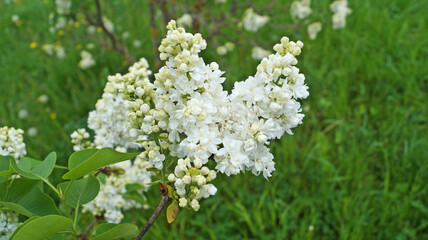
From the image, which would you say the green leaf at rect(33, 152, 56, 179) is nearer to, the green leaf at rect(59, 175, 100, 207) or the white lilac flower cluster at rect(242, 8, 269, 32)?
the green leaf at rect(59, 175, 100, 207)

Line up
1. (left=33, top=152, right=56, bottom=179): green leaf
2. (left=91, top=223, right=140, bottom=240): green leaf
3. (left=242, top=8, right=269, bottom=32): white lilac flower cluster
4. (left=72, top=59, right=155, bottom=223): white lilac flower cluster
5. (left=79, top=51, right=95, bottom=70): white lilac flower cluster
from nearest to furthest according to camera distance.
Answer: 1. (left=91, top=223, right=140, bottom=240): green leaf
2. (left=33, top=152, right=56, bottom=179): green leaf
3. (left=72, top=59, right=155, bottom=223): white lilac flower cluster
4. (left=242, top=8, right=269, bottom=32): white lilac flower cluster
5. (left=79, top=51, right=95, bottom=70): white lilac flower cluster

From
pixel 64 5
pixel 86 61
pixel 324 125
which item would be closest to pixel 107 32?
pixel 64 5

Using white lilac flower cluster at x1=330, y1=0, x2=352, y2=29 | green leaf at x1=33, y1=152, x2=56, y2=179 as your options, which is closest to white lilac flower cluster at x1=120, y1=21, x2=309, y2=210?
green leaf at x1=33, y1=152, x2=56, y2=179

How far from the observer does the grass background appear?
2.37 metres

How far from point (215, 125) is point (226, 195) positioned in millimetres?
1766

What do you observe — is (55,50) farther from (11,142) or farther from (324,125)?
(11,142)

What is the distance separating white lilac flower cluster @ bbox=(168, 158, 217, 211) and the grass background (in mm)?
1431

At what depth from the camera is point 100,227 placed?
99 centimetres

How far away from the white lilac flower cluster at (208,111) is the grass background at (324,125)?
4.78ft

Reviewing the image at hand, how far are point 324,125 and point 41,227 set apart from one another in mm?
2575

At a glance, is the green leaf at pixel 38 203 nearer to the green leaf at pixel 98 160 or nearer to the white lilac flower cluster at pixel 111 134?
the green leaf at pixel 98 160

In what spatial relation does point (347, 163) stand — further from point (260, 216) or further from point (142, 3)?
point (142, 3)

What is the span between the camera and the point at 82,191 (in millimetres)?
998

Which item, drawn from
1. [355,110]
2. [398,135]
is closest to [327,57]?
[355,110]
